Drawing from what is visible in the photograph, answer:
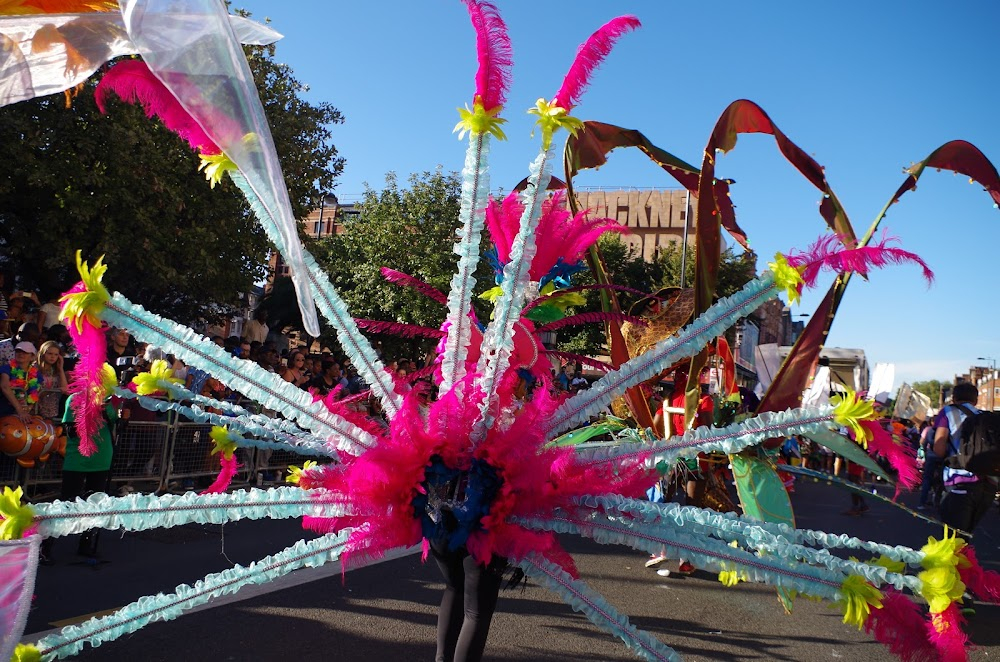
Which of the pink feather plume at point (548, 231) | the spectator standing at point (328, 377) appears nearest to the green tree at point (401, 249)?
the spectator standing at point (328, 377)

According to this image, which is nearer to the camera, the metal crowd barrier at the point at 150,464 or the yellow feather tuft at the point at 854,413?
the yellow feather tuft at the point at 854,413

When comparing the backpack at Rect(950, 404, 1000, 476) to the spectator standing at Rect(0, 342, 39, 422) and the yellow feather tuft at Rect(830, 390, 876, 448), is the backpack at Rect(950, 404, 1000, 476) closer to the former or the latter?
the yellow feather tuft at Rect(830, 390, 876, 448)

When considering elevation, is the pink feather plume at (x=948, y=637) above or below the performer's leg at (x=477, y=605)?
above

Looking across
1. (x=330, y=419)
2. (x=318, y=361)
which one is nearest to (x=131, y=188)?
(x=318, y=361)

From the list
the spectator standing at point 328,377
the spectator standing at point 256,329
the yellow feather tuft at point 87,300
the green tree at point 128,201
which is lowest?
the spectator standing at point 328,377

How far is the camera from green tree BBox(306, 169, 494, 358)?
19.4 metres

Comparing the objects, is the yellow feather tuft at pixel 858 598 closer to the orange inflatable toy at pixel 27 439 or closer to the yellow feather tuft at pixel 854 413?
the yellow feather tuft at pixel 854 413

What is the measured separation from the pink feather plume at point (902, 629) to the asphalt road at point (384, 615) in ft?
6.70

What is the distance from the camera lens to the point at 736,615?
542cm

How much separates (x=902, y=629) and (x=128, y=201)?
1269cm

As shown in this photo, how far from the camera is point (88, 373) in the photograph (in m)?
2.25

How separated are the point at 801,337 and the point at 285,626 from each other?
3.53m

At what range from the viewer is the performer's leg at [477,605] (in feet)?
9.30

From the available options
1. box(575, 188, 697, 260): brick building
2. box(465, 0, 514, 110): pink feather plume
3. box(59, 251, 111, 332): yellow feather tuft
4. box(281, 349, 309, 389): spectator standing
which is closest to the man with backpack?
box(465, 0, 514, 110): pink feather plume
